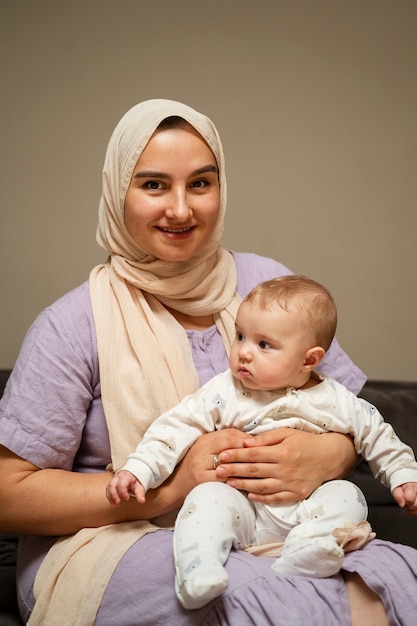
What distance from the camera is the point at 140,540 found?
1.70m

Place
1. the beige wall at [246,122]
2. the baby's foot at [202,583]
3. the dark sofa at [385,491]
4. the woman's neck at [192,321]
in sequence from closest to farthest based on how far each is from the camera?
the baby's foot at [202,583]
the woman's neck at [192,321]
the dark sofa at [385,491]
the beige wall at [246,122]

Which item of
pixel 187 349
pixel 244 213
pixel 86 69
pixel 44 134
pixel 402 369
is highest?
pixel 86 69

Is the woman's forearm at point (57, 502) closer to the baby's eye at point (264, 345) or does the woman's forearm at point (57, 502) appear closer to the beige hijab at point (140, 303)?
the beige hijab at point (140, 303)

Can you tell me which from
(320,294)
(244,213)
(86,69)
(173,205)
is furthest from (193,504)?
(86,69)

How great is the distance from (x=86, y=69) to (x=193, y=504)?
176 cm

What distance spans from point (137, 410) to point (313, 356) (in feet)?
1.37

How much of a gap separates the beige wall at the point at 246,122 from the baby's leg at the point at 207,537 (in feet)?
4.68

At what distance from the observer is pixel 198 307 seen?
198 centimetres

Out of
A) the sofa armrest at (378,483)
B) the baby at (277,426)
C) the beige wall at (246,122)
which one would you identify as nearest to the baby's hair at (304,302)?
the baby at (277,426)

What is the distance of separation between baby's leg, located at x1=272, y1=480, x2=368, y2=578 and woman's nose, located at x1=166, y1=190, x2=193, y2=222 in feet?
2.20

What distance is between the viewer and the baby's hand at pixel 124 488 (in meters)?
1.60

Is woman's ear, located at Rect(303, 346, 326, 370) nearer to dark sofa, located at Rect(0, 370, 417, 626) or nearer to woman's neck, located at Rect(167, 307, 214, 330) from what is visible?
woman's neck, located at Rect(167, 307, 214, 330)

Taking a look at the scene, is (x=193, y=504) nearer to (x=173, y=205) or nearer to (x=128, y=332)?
(x=128, y=332)

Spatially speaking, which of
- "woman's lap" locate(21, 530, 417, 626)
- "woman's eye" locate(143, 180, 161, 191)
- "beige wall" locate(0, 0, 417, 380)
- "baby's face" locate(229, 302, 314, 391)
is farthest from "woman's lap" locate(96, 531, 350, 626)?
"beige wall" locate(0, 0, 417, 380)
